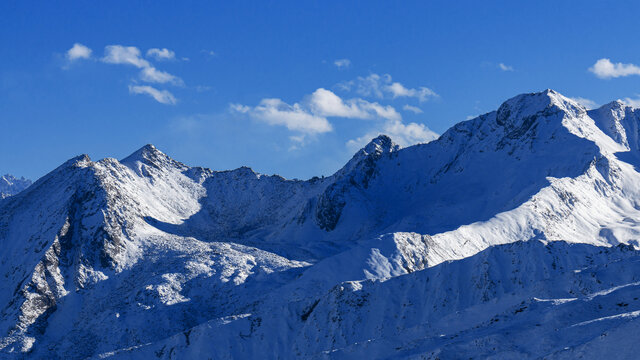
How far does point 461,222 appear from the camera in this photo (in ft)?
580

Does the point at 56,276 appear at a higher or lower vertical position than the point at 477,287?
higher

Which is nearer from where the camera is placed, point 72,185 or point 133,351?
point 133,351

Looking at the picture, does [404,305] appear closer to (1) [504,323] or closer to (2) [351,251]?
(2) [351,251]

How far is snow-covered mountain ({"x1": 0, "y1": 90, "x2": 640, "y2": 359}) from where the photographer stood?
66.5 meters

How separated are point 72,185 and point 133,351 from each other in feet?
291

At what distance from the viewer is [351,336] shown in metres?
102

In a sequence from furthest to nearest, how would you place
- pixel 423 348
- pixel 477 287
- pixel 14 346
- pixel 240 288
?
1. pixel 240 288
2. pixel 14 346
3. pixel 477 287
4. pixel 423 348

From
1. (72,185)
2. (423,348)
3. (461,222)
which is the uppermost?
(72,185)

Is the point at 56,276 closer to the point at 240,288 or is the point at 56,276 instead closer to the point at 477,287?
the point at 240,288

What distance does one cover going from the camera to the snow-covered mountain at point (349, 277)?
66500 millimetres

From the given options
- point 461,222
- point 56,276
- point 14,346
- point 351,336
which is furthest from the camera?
point 461,222

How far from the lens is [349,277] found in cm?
13162

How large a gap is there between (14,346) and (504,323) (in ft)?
318

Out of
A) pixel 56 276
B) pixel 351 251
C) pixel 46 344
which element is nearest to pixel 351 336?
pixel 351 251
